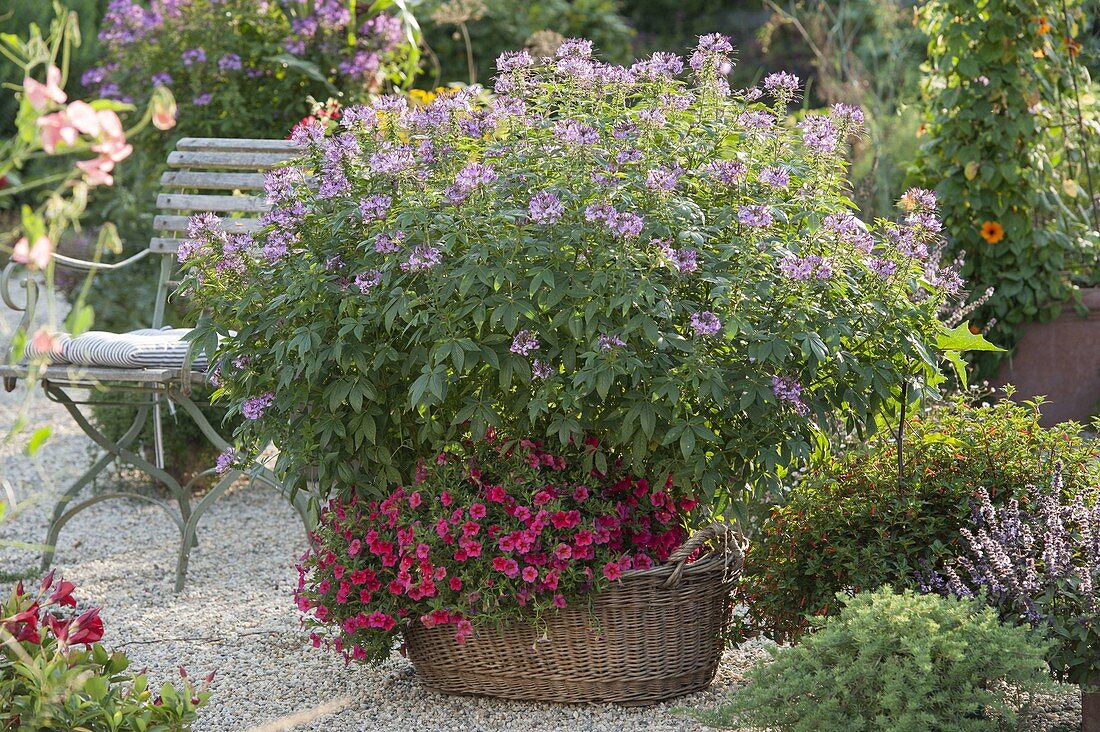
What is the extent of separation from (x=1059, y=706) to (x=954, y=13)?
7.64 ft

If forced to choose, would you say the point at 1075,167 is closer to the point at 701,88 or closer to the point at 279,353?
the point at 701,88

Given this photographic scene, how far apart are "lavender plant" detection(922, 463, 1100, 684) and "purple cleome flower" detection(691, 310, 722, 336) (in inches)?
22.2

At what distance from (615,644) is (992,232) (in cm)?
225

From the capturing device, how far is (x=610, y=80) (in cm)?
243

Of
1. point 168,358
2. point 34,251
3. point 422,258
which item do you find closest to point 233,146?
point 168,358

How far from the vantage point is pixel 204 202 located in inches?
155

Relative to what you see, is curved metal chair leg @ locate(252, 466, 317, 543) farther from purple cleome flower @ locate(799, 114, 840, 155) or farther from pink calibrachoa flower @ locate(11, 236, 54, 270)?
pink calibrachoa flower @ locate(11, 236, 54, 270)

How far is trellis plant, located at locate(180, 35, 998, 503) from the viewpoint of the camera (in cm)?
220

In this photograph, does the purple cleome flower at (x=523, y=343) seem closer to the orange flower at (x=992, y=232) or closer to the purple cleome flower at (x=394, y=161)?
the purple cleome flower at (x=394, y=161)

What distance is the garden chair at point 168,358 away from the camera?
3.19 meters

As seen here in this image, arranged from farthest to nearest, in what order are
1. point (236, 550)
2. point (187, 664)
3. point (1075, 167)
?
point (1075, 167)
point (236, 550)
point (187, 664)

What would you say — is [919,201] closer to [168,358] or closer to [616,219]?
[616,219]

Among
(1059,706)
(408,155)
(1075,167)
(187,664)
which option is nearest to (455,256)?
(408,155)

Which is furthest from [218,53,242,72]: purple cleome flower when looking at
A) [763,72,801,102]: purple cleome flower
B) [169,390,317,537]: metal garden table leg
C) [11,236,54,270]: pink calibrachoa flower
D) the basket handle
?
[11,236,54,270]: pink calibrachoa flower
